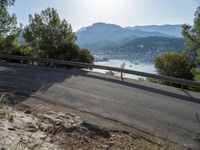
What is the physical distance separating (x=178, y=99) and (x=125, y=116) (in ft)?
13.3

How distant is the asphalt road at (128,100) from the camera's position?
8.36 metres

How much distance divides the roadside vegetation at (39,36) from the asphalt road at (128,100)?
24189 millimetres

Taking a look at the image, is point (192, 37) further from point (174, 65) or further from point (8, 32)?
point (8, 32)

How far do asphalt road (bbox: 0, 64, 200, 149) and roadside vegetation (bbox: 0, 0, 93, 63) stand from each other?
2419cm

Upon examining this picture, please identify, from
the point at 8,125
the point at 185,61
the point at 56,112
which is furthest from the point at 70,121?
the point at 185,61

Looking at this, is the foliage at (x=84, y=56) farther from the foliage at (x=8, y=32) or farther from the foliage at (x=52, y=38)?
the foliage at (x=8, y=32)

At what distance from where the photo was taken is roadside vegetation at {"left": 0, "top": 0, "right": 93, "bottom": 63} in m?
40.3

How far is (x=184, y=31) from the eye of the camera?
31562 millimetres

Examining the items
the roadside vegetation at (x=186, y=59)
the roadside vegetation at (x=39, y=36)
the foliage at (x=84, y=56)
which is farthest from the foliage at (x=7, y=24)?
the roadside vegetation at (x=186, y=59)

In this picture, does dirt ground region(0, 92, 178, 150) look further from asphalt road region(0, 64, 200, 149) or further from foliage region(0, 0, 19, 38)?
foliage region(0, 0, 19, 38)

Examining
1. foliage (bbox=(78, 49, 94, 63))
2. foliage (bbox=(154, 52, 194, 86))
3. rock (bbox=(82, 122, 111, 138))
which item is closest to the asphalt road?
rock (bbox=(82, 122, 111, 138))

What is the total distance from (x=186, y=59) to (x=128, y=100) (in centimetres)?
3197

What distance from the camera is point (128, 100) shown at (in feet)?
37.3

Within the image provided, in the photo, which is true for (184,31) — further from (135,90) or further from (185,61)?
(135,90)
